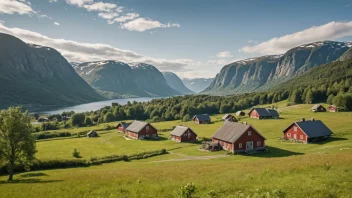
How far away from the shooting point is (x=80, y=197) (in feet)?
64.3

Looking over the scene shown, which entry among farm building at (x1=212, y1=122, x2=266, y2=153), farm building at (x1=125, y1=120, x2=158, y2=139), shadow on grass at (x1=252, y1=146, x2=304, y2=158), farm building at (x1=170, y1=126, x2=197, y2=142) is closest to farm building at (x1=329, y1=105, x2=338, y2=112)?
shadow on grass at (x1=252, y1=146, x2=304, y2=158)

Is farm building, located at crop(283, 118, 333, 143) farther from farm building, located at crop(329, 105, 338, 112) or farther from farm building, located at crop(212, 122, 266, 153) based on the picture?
farm building, located at crop(329, 105, 338, 112)

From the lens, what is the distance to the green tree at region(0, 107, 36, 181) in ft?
123

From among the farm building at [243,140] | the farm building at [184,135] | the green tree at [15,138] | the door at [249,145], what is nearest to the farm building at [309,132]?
the farm building at [243,140]

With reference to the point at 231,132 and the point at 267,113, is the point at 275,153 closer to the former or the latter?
the point at 231,132

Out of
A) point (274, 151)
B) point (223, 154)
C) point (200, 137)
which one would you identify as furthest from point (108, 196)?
point (200, 137)

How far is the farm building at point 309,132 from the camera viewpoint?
227 feet

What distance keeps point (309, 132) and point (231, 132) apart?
69.4ft

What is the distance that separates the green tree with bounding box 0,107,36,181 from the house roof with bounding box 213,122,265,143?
4517 cm

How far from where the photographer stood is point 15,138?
3788 centimetres

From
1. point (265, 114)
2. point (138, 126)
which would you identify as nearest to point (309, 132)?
point (265, 114)

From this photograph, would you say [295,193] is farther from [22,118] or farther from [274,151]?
[274,151]

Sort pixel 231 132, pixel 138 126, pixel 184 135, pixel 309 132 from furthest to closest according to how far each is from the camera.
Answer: pixel 138 126
pixel 184 135
pixel 309 132
pixel 231 132

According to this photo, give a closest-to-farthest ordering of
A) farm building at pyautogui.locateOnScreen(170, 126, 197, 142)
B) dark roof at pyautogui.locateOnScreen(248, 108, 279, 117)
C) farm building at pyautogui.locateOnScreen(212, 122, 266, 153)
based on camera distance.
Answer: farm building at pyautogui.locateOnScreen(212, 122, 266, 153), farm building at pyautogui.locateOnScreen(170, 126, 197, 142), dark roof at pyautogui.locateOnScreen(248, 108, 279, 117)
